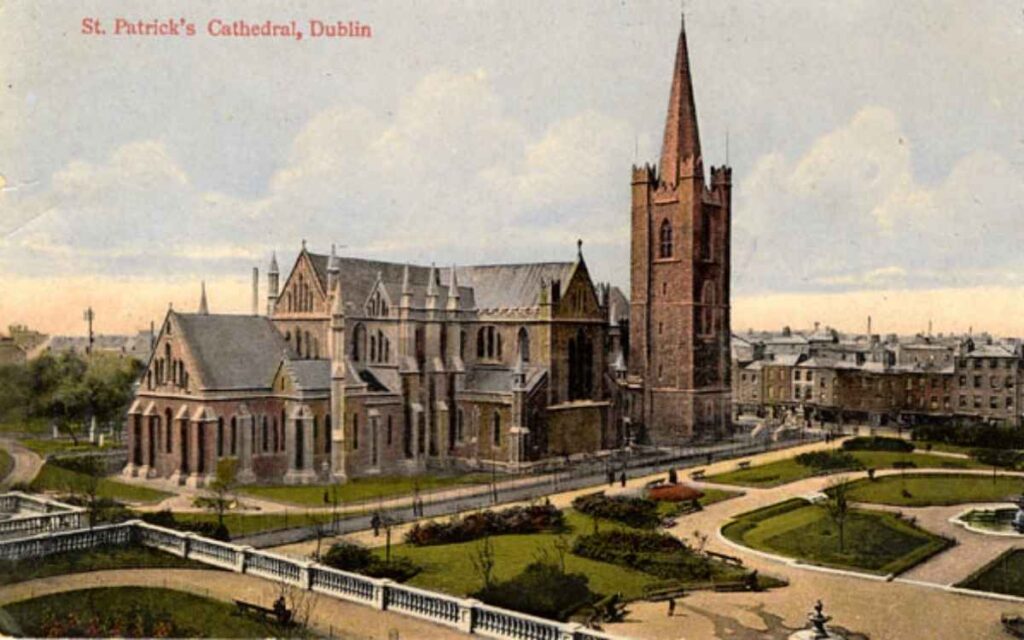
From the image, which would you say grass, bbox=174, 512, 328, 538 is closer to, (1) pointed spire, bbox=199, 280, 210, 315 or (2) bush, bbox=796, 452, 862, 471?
(1) pointed spire, bbox=199, 280, 210, 315

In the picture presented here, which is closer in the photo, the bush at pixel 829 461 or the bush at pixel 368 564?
the bush at pixel 368 564

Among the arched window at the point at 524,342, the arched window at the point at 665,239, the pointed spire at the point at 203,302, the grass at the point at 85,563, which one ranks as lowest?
the grass at the point at 85,563

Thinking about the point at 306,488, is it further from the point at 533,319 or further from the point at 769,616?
the point at 769,616

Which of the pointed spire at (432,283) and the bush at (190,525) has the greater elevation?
the pointed spire at (432,283)

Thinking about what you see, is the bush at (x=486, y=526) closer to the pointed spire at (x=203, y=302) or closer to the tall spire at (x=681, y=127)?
the pointed spire at (x=203, y=302)

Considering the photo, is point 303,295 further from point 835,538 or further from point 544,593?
point 835,538

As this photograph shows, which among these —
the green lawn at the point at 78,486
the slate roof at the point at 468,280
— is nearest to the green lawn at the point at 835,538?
the slate roof at the point at 468,280

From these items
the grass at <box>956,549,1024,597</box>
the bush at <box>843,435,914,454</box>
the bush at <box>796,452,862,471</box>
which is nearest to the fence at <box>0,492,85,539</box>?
the grass at <box>956,549,1024,597</box>

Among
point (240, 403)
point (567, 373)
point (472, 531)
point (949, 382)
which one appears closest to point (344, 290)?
point (240, 403)
